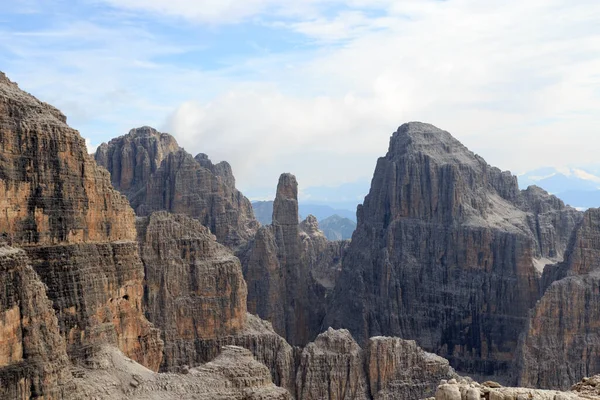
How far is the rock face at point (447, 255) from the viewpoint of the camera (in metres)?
104

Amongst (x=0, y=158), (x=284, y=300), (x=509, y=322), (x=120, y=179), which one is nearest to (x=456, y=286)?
(x=509, y=322)

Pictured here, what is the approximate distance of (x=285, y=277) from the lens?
113m

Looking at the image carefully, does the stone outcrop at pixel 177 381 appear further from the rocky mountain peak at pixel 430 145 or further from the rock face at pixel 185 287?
the rocky mountain peak at pixel 430 145

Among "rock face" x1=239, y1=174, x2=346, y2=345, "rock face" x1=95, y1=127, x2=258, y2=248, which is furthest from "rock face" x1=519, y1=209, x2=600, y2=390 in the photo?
"rock face" x1=95, y1=127, x2=258, y2=248

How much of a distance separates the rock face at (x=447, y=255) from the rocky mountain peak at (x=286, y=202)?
34.6ft

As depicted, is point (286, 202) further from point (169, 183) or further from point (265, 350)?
point (265, 350)

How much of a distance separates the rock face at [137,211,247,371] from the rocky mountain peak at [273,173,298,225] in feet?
124

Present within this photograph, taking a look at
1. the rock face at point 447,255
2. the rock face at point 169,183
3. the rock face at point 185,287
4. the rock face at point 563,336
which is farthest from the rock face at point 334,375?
the rock face at point 169,183

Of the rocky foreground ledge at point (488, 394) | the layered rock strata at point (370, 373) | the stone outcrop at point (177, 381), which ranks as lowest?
the layered rock strata at point (370, 373)

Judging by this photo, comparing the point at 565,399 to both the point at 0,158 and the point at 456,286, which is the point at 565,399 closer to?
the point at 0,158

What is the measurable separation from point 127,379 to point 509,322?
6475 centimetres

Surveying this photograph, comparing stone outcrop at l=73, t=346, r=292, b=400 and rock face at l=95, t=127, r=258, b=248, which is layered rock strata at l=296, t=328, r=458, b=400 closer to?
stone outcrop at l=73, t=346, r=292, b=400

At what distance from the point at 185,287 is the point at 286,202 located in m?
42.0

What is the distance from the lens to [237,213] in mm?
113438
